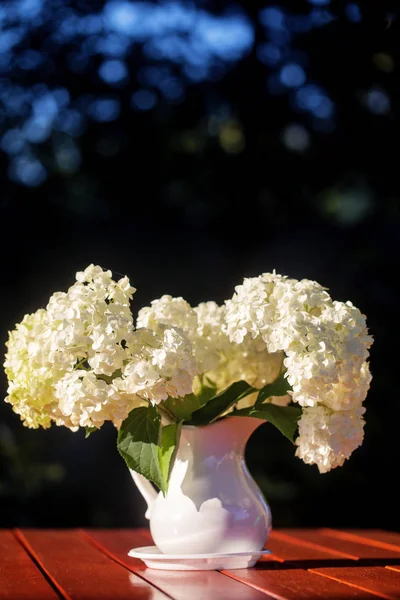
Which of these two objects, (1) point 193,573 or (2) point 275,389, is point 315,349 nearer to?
(2) point 275,389

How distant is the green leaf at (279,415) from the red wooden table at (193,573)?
220mm

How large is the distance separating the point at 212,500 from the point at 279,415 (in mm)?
168

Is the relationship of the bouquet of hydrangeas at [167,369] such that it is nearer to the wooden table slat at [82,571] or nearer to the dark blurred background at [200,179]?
the wooden table slat at [82,571]

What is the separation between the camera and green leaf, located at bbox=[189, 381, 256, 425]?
1.42m

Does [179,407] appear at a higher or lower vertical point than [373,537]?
Answer: higher

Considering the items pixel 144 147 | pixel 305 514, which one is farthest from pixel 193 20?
pixel 305 514

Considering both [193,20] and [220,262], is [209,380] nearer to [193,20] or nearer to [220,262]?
[220,262]

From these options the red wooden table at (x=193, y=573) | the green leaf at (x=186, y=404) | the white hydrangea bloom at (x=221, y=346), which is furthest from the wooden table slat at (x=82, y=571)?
the white hydrangea bloom at (x=221, y=346)

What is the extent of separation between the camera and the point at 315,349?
4.26 ft

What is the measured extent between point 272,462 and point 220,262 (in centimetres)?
79

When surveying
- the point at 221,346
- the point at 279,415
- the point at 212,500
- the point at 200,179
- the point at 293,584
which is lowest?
the point at 293,584

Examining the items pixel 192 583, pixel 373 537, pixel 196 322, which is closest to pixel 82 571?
pixel 192 583

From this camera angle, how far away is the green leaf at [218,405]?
4.67 feet

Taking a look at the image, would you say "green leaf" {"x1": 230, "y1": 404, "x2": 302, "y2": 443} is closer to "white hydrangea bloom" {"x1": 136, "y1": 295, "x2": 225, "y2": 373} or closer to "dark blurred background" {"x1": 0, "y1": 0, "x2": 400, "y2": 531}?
"white hydrangea bloom" {"x1": 136, "y1": 295, "x2": 225, "y2": 373}
